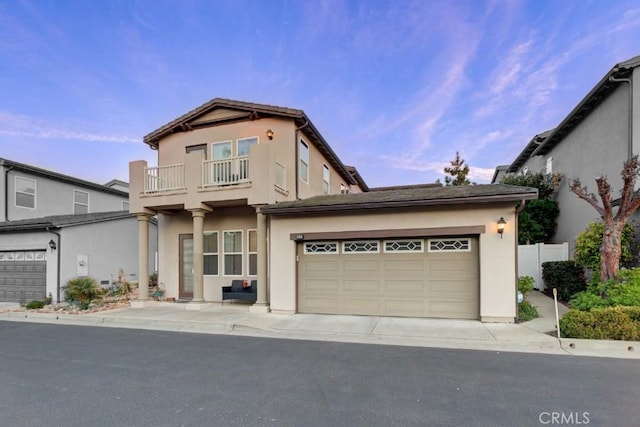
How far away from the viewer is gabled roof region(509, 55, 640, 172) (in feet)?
32.4

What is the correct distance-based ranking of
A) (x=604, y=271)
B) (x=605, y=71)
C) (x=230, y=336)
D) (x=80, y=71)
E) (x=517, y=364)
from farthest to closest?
(x=80, y=71) → (x=605, y=71) → (x=604, y=271) → (x=230, y=336) → (x=517, y=364)

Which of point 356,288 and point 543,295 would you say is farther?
point 543,295

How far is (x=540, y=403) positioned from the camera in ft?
13.4

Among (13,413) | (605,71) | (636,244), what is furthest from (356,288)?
(605,71)

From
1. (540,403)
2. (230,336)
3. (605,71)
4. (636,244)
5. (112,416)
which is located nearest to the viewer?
(112,416)

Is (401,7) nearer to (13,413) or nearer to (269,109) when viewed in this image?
(269,109)

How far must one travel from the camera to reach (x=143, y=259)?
40.0 ft

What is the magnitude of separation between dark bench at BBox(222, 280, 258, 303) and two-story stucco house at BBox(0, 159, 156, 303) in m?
7.29

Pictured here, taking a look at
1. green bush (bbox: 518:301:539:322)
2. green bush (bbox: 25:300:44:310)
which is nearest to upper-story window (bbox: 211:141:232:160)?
green bush (bbox: 25:300:44:310)

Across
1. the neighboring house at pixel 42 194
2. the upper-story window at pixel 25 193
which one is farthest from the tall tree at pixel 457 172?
the upper-story window at pixel 25 193

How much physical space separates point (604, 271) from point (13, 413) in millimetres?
12020

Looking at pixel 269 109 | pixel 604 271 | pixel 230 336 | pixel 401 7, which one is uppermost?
pixel 401 7

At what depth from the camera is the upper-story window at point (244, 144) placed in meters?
12.2

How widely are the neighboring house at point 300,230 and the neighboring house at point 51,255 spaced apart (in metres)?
2.83
